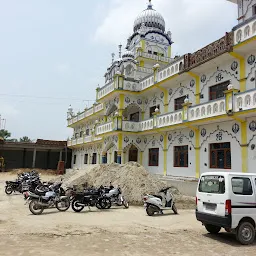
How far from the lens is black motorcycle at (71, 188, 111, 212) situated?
10.5 metres

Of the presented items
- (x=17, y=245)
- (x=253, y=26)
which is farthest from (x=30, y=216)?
(x=253, y=26)

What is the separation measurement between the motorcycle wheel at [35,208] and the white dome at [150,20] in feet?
79.4

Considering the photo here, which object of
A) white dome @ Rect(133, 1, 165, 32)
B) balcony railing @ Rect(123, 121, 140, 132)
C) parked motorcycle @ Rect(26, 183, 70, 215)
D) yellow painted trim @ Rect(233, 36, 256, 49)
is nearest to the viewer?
parked motorcycle @ Rect(26, 183, 70, 215)

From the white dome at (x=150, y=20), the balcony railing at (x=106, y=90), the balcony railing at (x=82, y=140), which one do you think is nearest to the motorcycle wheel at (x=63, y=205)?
the balcony railing at (x=106, y=90)

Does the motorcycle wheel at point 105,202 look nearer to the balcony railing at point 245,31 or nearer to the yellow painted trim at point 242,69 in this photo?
the yellow painted trim at point 242,69

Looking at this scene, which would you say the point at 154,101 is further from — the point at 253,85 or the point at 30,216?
the point at 30,216

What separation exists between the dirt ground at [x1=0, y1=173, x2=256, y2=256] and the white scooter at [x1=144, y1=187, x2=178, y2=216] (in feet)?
0.93

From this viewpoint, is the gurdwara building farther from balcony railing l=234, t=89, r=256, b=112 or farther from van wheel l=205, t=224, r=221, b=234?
van wheel l=205, t=224, r=221, b=234

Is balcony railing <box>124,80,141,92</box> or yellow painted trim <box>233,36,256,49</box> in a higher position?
balcony railing <box>124,80,141,92</box>

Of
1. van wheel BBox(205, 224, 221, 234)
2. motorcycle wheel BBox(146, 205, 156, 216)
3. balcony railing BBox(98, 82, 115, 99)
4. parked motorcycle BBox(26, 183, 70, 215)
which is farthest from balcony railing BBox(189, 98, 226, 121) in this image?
balcony railing BBox(98, 82, 115, 99)

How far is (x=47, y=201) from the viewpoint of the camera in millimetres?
10258

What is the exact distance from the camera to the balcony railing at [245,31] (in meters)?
11.8

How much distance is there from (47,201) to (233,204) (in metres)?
6.65

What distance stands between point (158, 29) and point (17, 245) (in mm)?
27050
